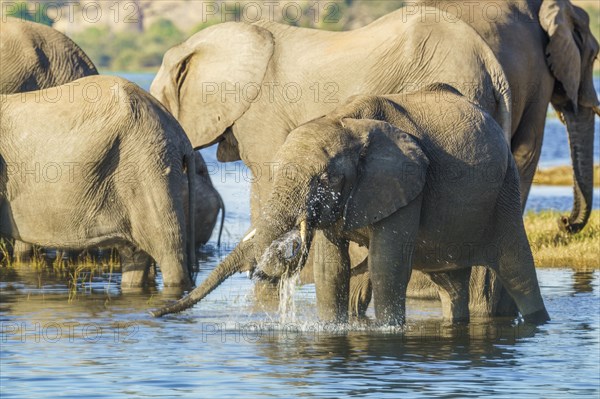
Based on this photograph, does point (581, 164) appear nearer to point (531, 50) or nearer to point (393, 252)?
point (531, 50)

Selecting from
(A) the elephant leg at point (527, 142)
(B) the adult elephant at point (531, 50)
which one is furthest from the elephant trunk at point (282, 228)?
(A) the elephant leg at point (527, 142)

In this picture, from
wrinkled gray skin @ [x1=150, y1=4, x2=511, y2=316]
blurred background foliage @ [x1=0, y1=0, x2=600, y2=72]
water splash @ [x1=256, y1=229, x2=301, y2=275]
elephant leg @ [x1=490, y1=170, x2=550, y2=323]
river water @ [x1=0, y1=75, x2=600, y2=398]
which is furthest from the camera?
blurred background foliage @ [x1=0, y1=0, x2=600, y2=72]

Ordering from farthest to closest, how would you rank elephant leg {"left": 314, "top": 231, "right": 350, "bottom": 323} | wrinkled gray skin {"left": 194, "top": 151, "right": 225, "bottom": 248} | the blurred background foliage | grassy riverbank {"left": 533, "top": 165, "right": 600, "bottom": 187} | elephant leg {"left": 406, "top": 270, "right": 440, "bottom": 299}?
1. the blurred background foliage
2. grassy riverbank {"left": 533, "top": 165, "right": 600, "bottom": 187}
3. wrinkled gray skin {"left": 194, "top": 151, "right": 225, "bottom": 248}
4. elephant leg {"left": 406, "top": 270, "right": 440, "bottom": 299}
5. elephant leg {"left": 314, "top": 231, "right": 350, "bottom": 323}

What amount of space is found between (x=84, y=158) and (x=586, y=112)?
15.6 ft

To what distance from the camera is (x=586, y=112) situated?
14.0 metres

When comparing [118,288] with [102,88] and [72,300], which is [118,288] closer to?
[72,300]

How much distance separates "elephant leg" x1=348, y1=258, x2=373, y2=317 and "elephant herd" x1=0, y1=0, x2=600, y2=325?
2 centimetres

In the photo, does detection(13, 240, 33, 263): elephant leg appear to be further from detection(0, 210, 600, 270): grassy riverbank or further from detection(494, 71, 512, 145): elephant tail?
detection(494, 71, 512, 145): elephant tail

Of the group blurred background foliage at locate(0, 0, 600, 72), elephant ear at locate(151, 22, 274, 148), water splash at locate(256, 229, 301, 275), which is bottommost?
water splash at locate(256, 229, 301, 275)

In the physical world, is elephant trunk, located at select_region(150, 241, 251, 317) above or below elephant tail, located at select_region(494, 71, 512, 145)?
below

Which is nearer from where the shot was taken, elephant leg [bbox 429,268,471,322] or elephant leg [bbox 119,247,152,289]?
elephant leg [bbox 429,268,471,322]

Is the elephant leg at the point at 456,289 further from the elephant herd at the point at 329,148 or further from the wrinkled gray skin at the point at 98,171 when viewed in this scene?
the wrinkled gray skin at the point at 98,171

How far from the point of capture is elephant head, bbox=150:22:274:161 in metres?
12.6

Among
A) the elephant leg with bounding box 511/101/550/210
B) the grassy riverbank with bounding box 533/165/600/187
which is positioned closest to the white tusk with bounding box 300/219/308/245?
the elephant leg with bounding box 511/101/550/210
